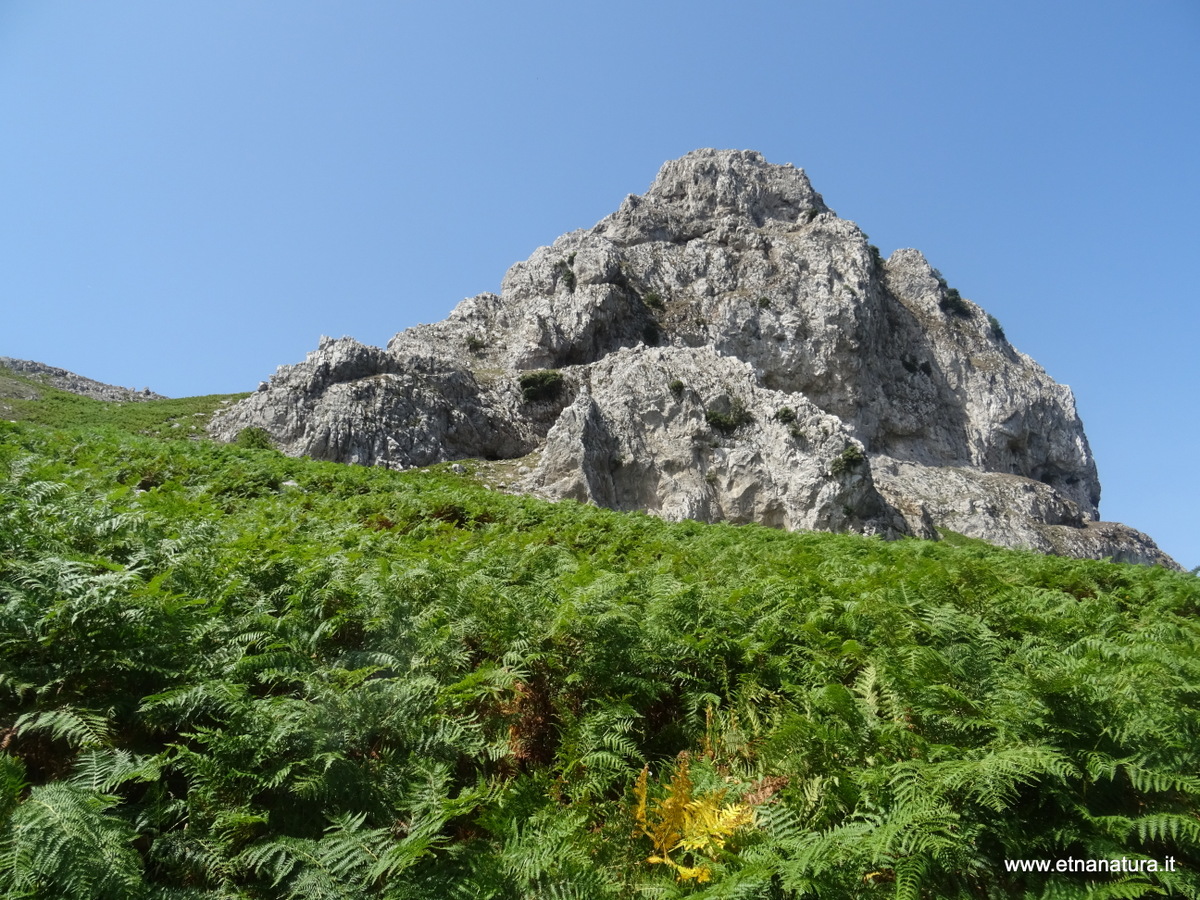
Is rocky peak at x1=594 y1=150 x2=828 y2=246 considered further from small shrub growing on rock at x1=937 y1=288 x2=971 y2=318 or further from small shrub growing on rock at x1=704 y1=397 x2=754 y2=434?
small shrub growing on rock at x1=704 y1=397 x2=754 y2=434

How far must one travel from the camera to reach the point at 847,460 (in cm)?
5334

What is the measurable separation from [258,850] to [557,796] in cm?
196

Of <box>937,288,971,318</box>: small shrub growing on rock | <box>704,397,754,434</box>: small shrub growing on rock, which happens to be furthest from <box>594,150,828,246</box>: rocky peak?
<box>704,397,754,434</box>: small shrub growing on rock

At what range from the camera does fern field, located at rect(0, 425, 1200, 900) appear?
3.71 metres

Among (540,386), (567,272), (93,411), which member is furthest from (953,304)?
(93,411)

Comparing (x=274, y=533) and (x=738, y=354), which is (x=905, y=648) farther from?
(x=738, y=354)

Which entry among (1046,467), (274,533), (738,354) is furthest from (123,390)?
(1046,467)

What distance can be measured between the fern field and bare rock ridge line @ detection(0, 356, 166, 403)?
7449 centimetres

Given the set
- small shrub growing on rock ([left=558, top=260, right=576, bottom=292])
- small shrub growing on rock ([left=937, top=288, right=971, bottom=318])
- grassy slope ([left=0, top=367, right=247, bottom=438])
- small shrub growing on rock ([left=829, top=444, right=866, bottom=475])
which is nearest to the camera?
grassy slope ([left=0, top=367, right=247, bottom=438])

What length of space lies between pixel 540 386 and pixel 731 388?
18.5 metres

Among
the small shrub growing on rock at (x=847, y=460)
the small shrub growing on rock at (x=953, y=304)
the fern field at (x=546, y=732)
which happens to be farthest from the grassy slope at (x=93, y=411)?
the small shrub growing on rock at (x=953, y=304)

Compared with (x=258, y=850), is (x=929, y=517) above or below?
above

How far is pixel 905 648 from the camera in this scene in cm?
558

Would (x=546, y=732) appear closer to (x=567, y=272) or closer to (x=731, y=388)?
(x=731, y=388)
